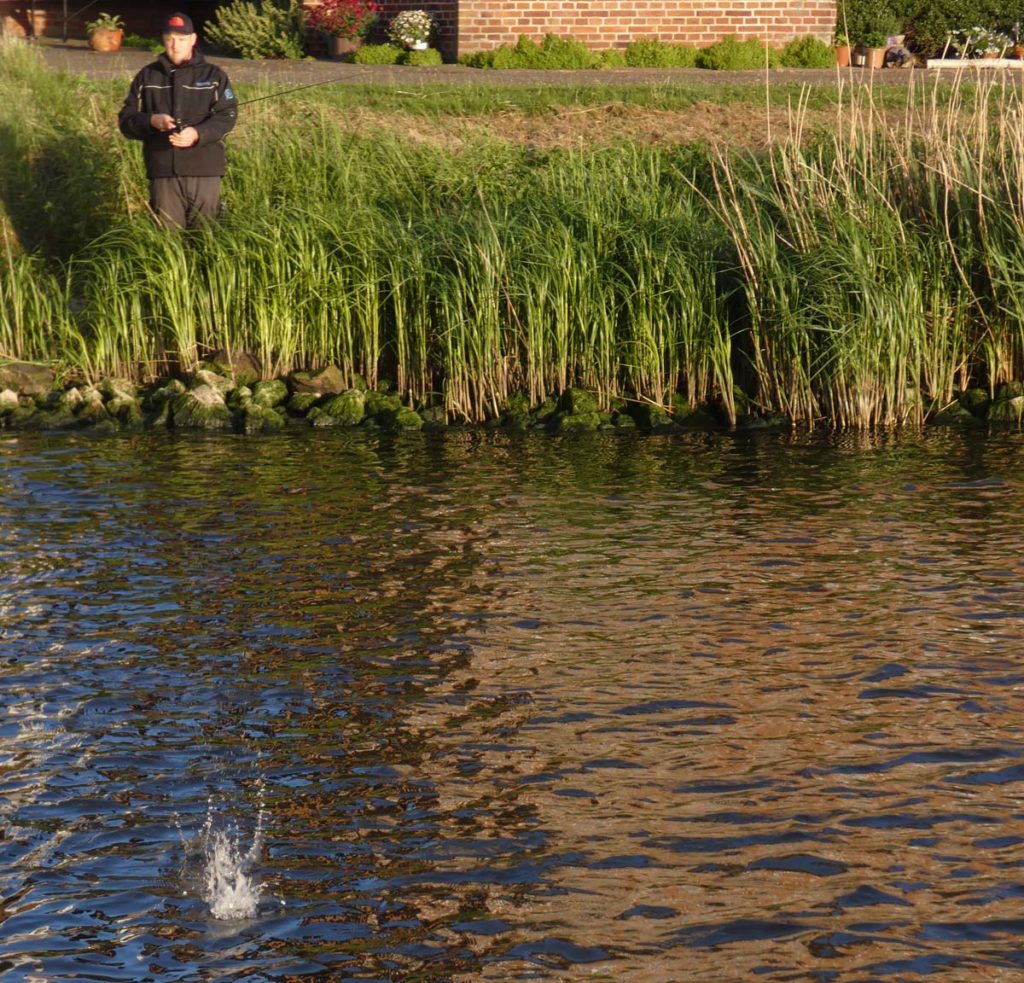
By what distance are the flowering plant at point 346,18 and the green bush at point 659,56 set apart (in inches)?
162

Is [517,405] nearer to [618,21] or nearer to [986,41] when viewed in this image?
[618,21]

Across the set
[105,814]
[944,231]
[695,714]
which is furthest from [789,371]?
[105,814]

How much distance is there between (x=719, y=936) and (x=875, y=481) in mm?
6480

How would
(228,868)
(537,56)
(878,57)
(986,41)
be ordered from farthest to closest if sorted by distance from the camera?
(878,57) < (986,41) < (537,56) < (228,868)

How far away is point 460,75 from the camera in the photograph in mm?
23125

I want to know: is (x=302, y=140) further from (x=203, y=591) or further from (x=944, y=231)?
(x=203, y=591)

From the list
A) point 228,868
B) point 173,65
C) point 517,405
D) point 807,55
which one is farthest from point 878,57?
point 228,868

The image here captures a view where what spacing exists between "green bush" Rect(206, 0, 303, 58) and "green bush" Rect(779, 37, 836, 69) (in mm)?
7495

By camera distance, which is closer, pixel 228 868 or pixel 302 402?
pixel 228 868

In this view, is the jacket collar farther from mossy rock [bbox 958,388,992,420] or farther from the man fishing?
mossy rock [bbox 958,388,992,420]

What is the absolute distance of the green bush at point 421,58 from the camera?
25.1 m

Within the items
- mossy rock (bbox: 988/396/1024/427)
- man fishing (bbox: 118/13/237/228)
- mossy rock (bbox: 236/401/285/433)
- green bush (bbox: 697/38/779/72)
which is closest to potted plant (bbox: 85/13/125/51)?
green bush (bbox: 697/38/779/72)

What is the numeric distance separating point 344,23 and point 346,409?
14.2m

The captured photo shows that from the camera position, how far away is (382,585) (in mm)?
8945
